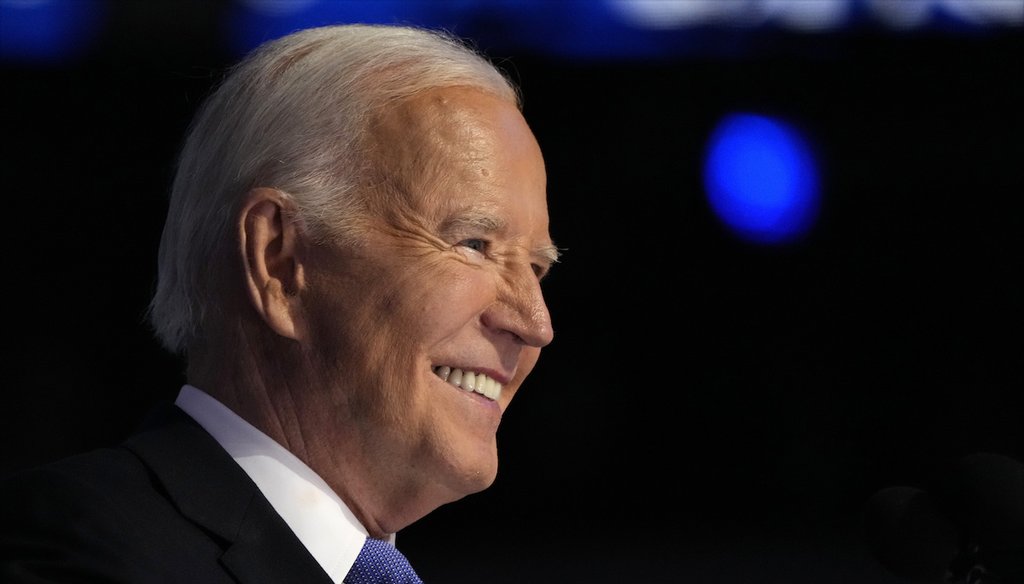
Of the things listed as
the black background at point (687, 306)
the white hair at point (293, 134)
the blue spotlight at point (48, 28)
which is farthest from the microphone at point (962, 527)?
the blue spotlight at point (48, 28)

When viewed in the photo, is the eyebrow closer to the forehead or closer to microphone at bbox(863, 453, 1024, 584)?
the forehead

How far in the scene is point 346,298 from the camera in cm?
176

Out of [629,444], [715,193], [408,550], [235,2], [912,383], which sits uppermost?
[235,2]

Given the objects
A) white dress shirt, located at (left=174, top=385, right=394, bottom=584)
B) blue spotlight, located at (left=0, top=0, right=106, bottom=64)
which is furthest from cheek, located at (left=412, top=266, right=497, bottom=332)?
blue spotlight, located at (left=0, top=0, right=106, bottom=64)

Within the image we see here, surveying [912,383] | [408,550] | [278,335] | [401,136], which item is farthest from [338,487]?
[912,383]

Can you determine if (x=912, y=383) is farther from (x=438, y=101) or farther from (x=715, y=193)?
(x=438, y=101)

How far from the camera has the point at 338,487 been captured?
1.76 m

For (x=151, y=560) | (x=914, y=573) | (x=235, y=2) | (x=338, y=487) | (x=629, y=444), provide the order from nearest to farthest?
(x=151, y=560) < (x=914, y=573) < (x=338, y=487) < (x=235, y=2) < (x=629, y=444)

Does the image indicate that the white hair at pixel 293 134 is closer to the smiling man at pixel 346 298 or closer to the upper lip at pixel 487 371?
the smiling man at pixel 346 298

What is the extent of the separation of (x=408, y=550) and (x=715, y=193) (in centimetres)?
192

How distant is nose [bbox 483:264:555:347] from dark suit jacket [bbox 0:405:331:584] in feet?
1.38

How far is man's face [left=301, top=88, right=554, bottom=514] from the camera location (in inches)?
68.7

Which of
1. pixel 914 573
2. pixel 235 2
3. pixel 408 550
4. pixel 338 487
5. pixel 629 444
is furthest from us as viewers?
pixel 629 444

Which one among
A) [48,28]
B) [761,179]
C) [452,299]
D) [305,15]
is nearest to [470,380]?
[452,299]
